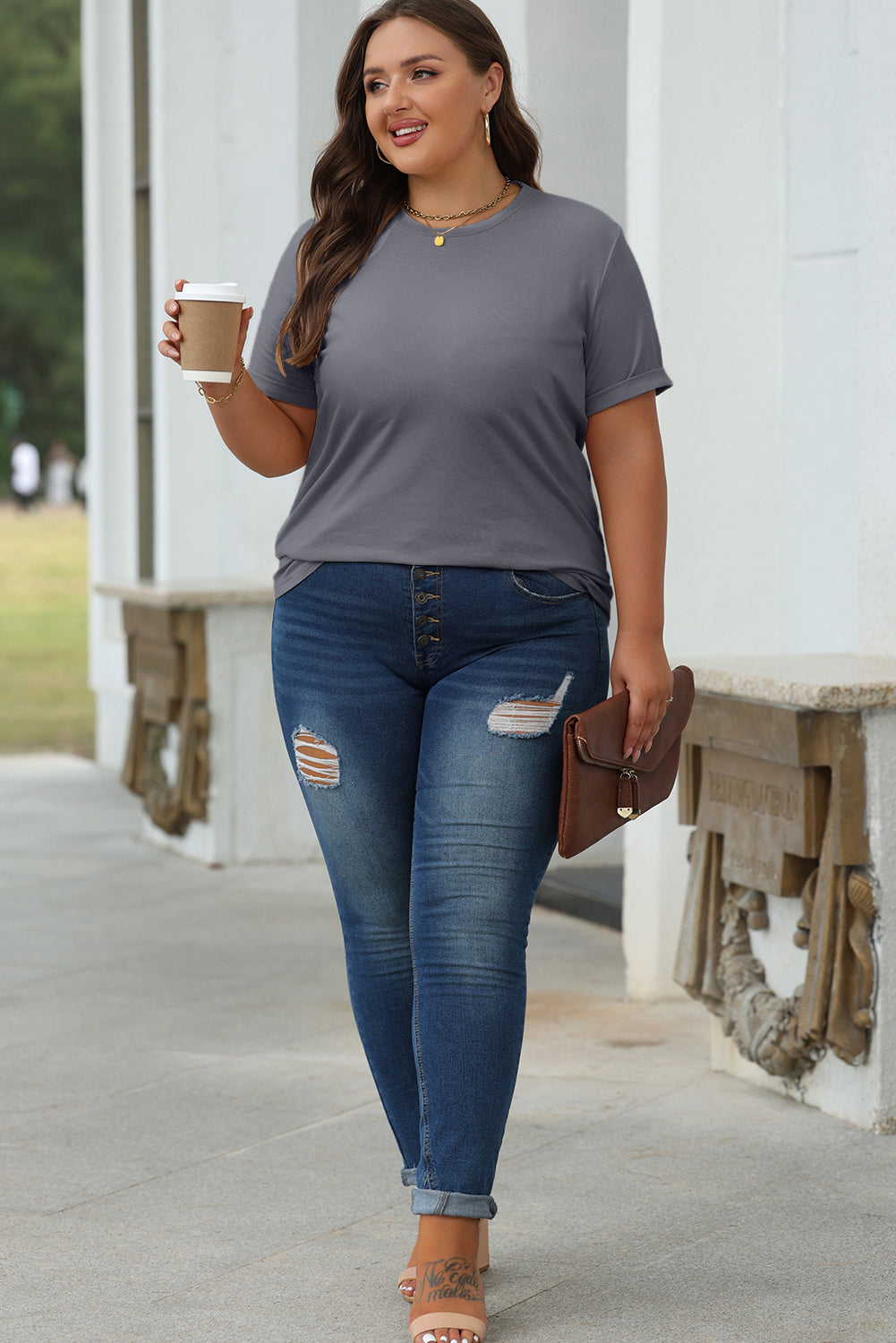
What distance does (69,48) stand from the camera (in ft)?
164

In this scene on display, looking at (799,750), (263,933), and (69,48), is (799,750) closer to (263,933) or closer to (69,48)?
(263,933)

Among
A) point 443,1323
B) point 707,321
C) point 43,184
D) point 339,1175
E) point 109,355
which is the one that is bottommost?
point 339,1175

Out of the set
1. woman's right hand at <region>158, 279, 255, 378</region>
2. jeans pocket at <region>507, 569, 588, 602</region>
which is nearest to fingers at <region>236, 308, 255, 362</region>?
woman's right hand at <region>158, 279, 255, 378</region>

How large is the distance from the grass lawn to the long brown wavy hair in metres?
8.30

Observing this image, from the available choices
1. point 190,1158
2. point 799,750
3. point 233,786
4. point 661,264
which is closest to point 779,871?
point 799,750

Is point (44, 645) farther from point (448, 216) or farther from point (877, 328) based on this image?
point (448, 216)

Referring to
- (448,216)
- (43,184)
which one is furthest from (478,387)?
(43,184)

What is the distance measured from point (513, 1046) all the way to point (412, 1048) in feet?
0.67

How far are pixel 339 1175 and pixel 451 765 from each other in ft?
3.97

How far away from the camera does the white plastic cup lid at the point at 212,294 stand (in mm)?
2516

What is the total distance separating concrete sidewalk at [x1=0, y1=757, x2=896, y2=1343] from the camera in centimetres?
293

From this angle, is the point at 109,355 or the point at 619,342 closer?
the point at 619,342

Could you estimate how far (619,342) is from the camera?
2.72 m

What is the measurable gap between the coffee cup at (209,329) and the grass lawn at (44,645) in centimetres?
850
